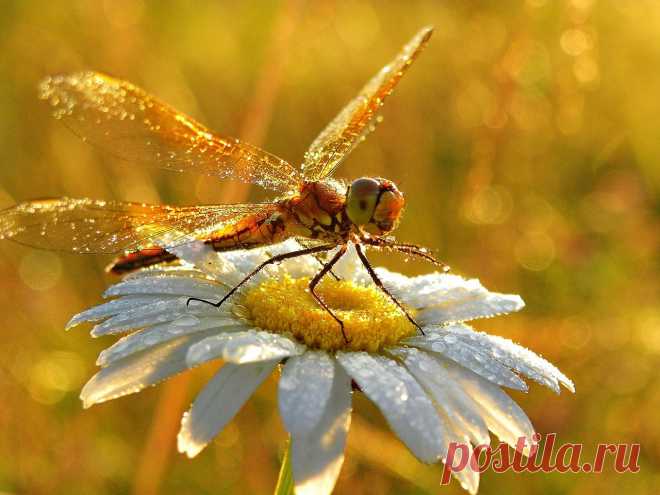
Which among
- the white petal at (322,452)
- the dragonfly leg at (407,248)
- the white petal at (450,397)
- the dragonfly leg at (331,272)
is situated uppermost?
the dragonfly leg at (407,248)

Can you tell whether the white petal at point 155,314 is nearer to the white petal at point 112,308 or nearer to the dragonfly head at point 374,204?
the white petal at point 112,308

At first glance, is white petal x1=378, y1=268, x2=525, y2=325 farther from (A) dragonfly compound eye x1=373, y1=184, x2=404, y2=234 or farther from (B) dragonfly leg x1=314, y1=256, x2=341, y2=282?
(A) dragonfly compound eye x1=373, y1=184, x2=404, y2=234

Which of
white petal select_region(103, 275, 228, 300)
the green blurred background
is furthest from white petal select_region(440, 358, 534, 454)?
the green blurred background

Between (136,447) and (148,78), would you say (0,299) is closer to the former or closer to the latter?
(136,447)

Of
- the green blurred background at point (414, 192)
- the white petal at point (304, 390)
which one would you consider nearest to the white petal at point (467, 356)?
the white petal at point (304, 390)

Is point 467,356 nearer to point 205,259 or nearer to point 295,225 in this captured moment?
point 295,225
